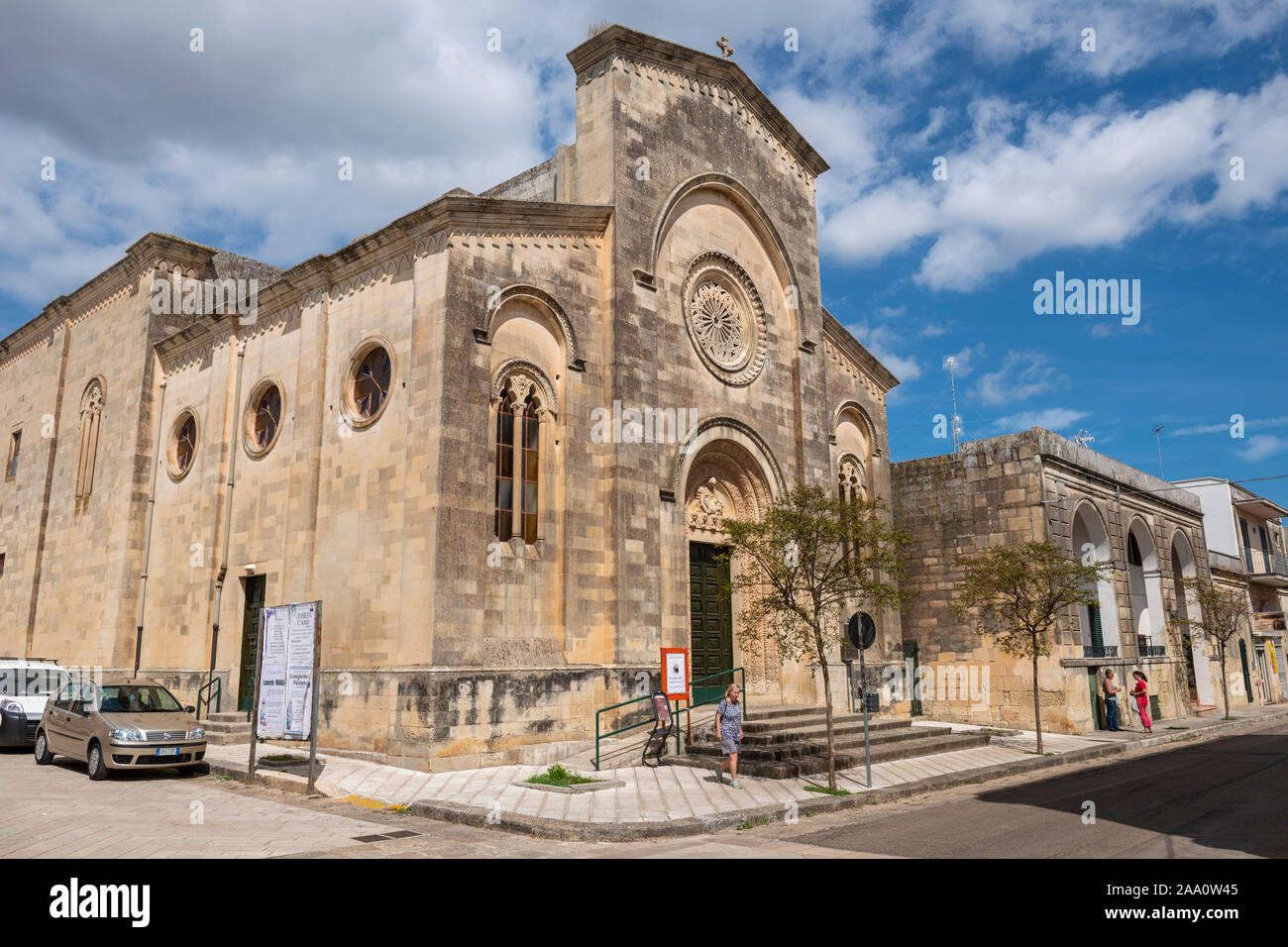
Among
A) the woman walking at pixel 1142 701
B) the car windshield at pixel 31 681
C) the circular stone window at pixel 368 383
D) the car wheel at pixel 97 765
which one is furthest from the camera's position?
the woman walking at pixel 1142 701

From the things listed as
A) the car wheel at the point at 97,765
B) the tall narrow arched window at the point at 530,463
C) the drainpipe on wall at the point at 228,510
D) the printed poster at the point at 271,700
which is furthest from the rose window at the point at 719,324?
the car wheel at the point at 97,765

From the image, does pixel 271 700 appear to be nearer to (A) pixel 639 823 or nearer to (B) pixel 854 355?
(A) pixel 639 823

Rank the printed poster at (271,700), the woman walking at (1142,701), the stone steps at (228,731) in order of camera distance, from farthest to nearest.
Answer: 1. the woman walking at (1142,701)
2. the stone steps at (228,731)
3. the printed poster at (271,700)

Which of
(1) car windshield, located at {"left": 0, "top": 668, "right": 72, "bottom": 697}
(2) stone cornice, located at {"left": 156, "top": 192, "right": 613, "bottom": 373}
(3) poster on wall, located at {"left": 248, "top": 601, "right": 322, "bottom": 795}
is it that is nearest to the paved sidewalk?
(3) poster on wall, located at {"left": 248, "top": 601, "right": 322, "bottom": 795}

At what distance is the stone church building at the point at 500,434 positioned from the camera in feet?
51.3

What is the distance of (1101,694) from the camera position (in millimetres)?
24469

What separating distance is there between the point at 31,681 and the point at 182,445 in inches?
292

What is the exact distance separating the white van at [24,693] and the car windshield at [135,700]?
328cm

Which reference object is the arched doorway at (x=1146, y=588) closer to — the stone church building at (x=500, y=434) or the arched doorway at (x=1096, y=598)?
the arched doorway at (x=1096, y=598)

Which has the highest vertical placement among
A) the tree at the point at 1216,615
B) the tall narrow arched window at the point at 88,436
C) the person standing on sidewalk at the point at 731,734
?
the tall narrow arched window at the point at 88,436

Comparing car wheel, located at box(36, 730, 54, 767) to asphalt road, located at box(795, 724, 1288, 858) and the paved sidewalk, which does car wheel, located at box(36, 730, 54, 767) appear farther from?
asphalt road, located at box(795, 724, 1288, 858)

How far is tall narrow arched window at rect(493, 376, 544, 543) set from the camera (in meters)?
16.4

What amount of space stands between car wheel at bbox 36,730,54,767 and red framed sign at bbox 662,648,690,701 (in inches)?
441
